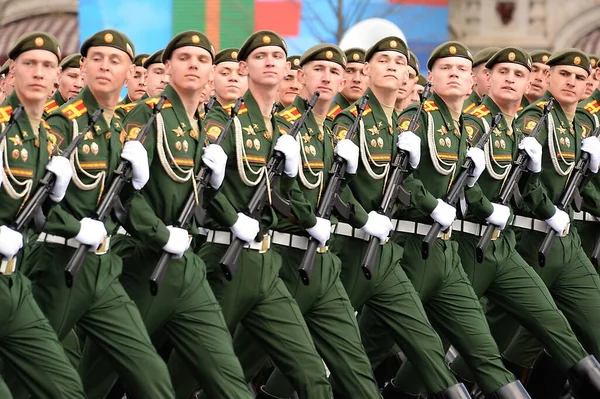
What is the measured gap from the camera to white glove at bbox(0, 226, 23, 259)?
7562 millimetres

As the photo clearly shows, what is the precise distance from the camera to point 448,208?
31.7 ft

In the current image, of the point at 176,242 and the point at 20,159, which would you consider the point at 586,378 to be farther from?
the point at 20,159

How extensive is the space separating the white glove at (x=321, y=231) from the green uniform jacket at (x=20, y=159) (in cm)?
164

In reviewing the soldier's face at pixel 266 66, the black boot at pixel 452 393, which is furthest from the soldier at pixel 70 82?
the black boot at pixel 452 393

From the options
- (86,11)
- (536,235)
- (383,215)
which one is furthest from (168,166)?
(86,11)

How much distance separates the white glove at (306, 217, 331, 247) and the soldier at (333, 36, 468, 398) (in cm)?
33

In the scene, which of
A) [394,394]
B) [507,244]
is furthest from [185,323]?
[507,244]

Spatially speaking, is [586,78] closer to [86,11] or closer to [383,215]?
[383,215]

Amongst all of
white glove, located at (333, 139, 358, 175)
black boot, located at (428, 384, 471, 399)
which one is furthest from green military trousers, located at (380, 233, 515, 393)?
white glove, located at (333, 139, 358, 175)

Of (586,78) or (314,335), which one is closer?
(314,335)

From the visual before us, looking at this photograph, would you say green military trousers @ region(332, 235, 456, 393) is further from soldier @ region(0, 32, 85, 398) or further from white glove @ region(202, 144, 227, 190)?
soldier @ region(0, 32, 85, 398)

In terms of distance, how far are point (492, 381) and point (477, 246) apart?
3.08 ft

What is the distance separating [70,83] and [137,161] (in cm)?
298

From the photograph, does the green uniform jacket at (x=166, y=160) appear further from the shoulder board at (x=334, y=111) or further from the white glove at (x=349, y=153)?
the shoulder board at (x=334, y=111)
